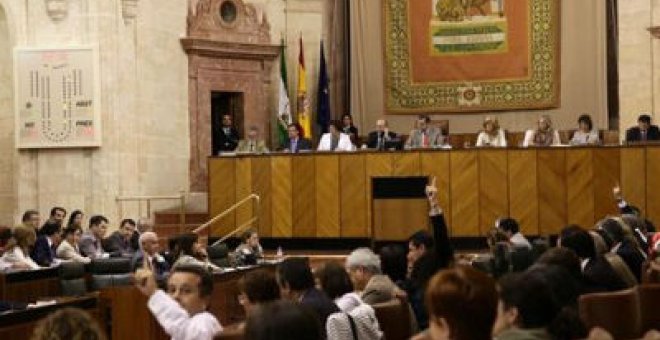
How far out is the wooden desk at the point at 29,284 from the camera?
31.4ft

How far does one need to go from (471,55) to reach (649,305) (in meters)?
13.8

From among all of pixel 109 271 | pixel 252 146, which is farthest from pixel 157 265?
pixel 252 146

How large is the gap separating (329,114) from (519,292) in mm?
15736

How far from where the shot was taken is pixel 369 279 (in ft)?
20.1

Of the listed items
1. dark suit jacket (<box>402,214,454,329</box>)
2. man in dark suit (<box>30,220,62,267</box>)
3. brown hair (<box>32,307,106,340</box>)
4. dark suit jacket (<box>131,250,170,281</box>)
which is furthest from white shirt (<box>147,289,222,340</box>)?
man in dark suit (<box>30,220,62,267</box>)

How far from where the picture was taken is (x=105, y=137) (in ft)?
54.6

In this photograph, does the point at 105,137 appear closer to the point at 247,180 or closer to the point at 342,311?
the point at 247,180

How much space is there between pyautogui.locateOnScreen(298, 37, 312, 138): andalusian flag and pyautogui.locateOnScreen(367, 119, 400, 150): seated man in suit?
7.35 feet

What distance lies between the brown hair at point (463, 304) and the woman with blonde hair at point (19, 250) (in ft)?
26.8

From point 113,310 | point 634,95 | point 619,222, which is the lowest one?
point 113,310

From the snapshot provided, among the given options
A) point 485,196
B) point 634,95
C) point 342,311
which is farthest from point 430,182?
point 342,311

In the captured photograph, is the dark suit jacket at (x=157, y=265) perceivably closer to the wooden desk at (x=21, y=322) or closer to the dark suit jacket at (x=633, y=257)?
the wooden desk at (x=21, y=322)

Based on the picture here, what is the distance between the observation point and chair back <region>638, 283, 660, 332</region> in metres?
5.55

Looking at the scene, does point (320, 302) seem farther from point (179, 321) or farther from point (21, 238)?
point (21, 238)
